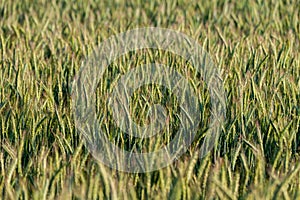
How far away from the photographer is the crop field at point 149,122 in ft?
4.52

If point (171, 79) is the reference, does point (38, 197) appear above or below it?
below

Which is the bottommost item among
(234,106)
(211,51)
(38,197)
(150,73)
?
(38,197)

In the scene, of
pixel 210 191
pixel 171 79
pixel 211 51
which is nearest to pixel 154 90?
pixel 171 79

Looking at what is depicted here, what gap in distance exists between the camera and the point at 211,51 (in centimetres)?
269

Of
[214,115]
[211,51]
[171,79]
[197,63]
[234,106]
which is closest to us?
[214,115]

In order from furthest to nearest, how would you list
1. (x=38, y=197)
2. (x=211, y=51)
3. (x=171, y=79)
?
(x=211, y=51) → (x=171, y=79) → (x=38, y=197)

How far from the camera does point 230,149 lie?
72.6 inches

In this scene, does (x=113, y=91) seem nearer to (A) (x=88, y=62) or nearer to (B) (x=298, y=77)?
(A) (x=88, y=62)

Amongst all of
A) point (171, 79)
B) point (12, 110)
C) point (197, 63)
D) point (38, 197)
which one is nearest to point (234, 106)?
point (171, 79)

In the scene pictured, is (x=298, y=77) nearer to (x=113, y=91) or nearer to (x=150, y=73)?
(x=150, y=73)

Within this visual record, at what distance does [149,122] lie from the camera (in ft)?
6.33

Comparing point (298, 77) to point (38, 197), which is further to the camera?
point (298, 77)

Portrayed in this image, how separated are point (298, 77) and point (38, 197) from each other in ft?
4.27

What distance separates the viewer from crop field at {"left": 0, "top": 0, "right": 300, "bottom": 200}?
4.52ft
